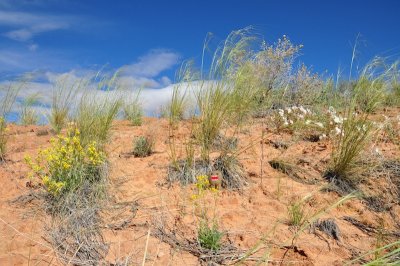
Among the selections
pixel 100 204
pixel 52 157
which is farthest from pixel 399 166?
pixel 52 157

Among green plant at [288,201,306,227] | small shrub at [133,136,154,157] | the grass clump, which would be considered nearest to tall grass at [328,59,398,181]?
the grass clump

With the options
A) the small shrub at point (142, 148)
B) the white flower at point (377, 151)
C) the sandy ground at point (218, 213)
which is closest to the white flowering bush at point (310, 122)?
the sandy ground at point (218, 213)

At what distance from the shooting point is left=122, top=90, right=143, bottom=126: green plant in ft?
Answer: 20.6

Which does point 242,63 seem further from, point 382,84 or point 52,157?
point 52,157

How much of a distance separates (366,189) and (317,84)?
3.54 meters

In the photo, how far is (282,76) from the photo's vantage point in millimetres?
6348

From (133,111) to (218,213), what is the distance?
3.91 meters

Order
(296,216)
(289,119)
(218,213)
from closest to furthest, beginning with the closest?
1. (296,216)
2. (218,213)
3. (289,119)

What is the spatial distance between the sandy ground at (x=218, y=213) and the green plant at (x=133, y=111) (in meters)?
1.74

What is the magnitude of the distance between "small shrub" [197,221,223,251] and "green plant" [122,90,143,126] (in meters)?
3.82

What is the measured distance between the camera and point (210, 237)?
2555 mm

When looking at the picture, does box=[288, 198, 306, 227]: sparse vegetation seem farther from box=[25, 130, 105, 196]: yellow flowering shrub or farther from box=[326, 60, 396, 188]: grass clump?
box=[25, 130, 105, 196]: yellow flowering shrub

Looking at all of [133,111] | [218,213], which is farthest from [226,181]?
[133,111]

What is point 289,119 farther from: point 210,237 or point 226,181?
point 210,237
